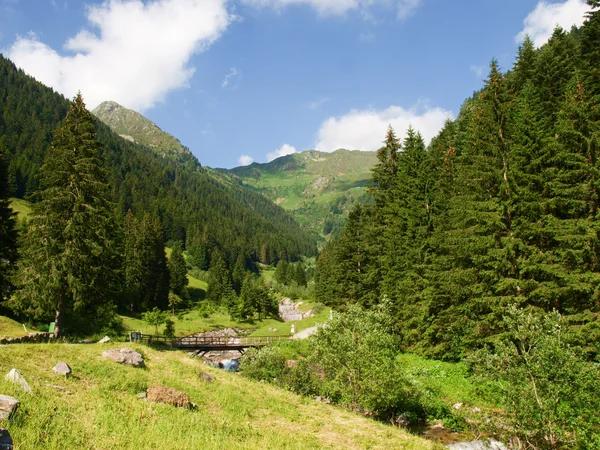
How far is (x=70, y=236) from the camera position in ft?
80.1

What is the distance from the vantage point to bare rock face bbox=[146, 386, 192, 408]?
41.6 ft

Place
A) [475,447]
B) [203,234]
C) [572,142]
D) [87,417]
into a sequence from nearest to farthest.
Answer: [87,417] < [475,447] < [572,142] < [203,234]

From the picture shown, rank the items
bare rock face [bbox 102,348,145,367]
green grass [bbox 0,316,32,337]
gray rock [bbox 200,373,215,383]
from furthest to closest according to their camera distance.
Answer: green grass [bbox 0,316,32,337] < gray rock [bbox 200,373,215,383] < bare rock face [bbox 102,348,145,367]

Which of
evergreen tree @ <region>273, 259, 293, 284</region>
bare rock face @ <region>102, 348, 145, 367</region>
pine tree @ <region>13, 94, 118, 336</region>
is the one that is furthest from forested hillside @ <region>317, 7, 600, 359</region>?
evergreen tree @ <region>273, 259, 293, 284</region>

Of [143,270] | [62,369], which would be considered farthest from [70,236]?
[143,270]

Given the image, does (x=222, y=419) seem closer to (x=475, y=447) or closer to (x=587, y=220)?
(x=475, y=447)

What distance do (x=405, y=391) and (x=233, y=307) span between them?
187 ft

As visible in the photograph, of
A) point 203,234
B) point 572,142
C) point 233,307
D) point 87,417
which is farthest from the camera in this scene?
point 203,234

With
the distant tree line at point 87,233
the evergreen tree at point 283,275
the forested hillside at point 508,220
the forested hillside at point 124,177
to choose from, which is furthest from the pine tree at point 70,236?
the evergreen tree at point 283,275

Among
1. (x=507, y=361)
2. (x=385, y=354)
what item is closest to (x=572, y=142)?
(x=507, y=361)

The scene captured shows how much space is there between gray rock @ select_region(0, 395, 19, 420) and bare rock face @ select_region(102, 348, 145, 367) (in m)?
10.2

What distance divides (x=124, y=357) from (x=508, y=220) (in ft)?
76.8

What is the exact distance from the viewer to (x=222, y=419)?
1255 centimetres

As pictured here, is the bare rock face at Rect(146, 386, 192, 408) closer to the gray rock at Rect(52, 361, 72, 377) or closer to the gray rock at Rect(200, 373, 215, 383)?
the gray rock at Rect(52, 361, 72, 377)
